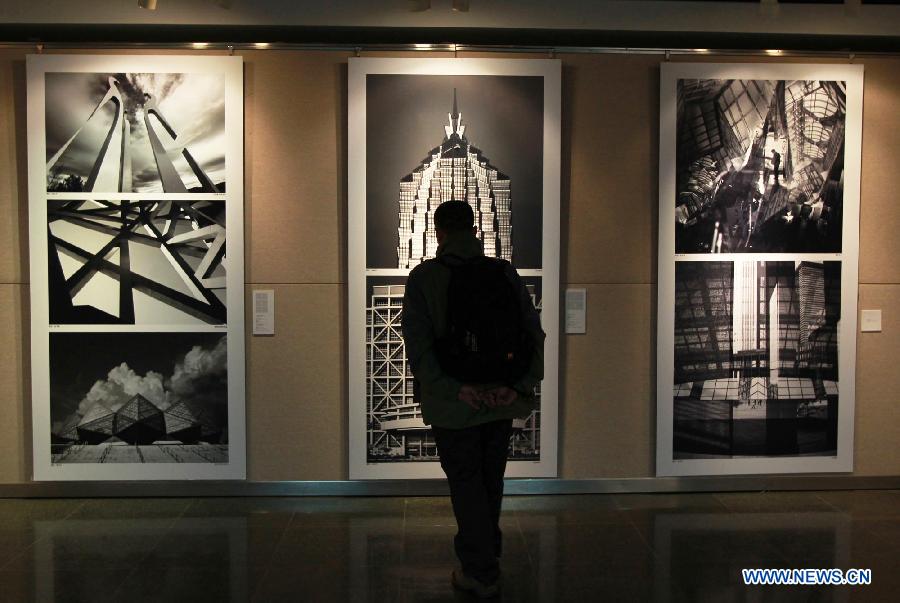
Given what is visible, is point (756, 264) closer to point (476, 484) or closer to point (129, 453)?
point (476, 484)

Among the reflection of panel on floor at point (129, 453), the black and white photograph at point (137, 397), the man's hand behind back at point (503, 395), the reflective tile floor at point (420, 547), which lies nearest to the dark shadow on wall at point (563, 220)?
the reflective tile floor at point (420, 547)

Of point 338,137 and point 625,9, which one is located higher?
point 625,9

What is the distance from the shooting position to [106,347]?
205 inches

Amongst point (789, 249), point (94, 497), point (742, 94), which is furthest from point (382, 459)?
point (742, 94)

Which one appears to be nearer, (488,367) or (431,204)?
(488,367)

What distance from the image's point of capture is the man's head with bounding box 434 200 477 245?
12.0 ft

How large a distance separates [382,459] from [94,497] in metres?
1.89

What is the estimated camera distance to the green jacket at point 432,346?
11.7ft

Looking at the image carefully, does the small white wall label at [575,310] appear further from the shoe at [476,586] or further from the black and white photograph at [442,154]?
the shoe at [476,586]

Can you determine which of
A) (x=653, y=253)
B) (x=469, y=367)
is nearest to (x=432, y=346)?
(x=469, y=367)

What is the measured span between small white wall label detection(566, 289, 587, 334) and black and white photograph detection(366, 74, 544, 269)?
0.60 m

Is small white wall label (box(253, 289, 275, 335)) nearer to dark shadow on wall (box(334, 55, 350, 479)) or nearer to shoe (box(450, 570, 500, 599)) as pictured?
dark shadow on wall (box(334, 55, 350, 479))

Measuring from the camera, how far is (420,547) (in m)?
4.45

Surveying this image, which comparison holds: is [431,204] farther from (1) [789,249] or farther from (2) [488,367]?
(1) [789,249]
